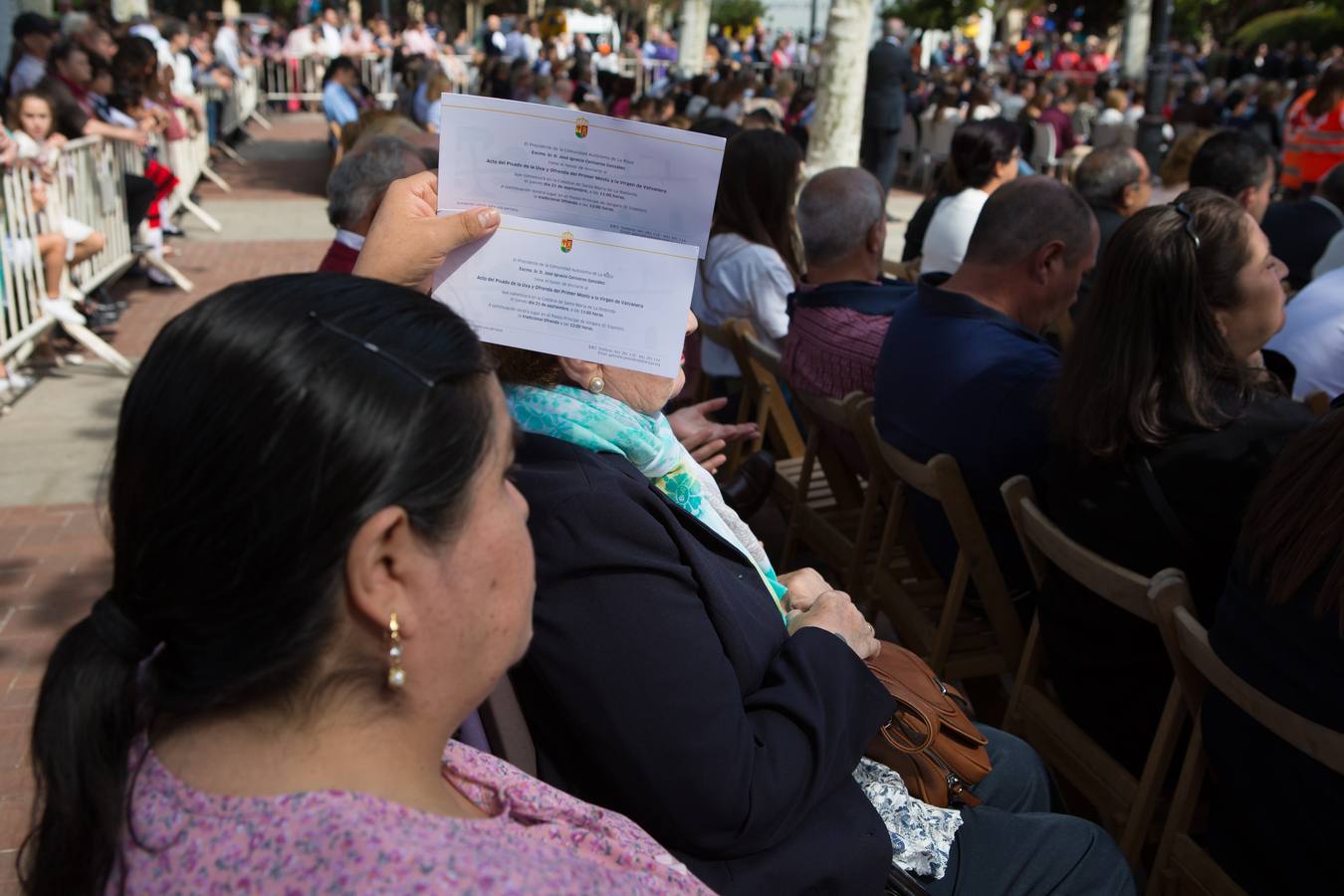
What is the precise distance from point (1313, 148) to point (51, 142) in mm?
8060

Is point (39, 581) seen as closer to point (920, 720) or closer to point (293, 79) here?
point (920, 720)

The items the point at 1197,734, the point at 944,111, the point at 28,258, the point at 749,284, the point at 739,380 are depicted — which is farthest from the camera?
the point at 944,111

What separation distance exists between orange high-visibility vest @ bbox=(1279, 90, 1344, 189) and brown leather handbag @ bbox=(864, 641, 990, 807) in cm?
699

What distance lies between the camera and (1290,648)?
194cm

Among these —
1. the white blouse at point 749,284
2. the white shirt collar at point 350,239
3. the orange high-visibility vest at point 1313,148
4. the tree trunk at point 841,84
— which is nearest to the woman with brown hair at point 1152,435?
the white blouse at point 749,284

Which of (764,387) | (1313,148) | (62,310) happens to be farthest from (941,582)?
(1313,148)

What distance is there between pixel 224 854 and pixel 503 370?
995 millimetres

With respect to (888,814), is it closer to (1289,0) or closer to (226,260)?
(226,260)

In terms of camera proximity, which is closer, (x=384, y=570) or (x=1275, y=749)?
(x=384, y=570)

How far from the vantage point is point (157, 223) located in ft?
31.1

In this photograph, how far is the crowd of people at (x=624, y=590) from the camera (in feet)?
3.62

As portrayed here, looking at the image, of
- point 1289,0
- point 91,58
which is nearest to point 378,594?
point 91,58

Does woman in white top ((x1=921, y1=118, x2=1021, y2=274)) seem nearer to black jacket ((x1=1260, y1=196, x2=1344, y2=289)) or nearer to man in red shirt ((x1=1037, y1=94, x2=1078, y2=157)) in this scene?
black jacket ((x1=1260, y1=196, x2=1344, y2=289))

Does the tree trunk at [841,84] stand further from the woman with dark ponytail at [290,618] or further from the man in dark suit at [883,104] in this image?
the woman with dark ponytail at [290,618]
